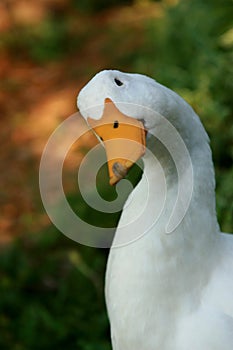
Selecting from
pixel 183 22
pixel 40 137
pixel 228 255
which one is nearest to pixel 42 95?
pixel 40 137

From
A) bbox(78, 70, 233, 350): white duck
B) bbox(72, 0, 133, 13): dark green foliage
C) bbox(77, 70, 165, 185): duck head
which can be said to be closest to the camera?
bbox(77, 70, 165, 185): duck head

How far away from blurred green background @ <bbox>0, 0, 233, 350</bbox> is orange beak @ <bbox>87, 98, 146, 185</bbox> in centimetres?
86

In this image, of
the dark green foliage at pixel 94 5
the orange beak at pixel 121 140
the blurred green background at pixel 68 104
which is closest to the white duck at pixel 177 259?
the orange beak at pixel 121 140

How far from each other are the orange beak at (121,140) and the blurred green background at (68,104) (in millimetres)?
863

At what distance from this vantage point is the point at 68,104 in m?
3.97

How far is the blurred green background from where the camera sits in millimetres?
2449

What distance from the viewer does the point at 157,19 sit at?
375 centimetres

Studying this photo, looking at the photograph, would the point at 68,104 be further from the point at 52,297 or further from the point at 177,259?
the point at 177,259

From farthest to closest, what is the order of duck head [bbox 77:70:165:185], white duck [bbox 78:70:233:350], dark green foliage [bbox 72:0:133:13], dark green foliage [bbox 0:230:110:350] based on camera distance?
1. dark green foliage [bbox 72:0:133:13]
2. dark green foliage [bbox 0:230:110:350]
3. white duck [bbox 78:70:233:350]
4. duck head [bbox 77:70:165:185]

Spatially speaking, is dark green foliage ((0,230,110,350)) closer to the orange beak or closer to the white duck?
the white duck

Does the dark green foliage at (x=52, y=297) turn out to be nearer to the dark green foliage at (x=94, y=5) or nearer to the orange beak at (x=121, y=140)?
the orange beak at (x=121, y=140)

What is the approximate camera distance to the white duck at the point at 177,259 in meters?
1.41

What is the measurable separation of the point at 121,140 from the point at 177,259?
31 cm

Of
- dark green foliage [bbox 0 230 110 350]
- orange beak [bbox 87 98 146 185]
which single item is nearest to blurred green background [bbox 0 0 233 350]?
dark green foliage [bbox 0 230 110 350]
